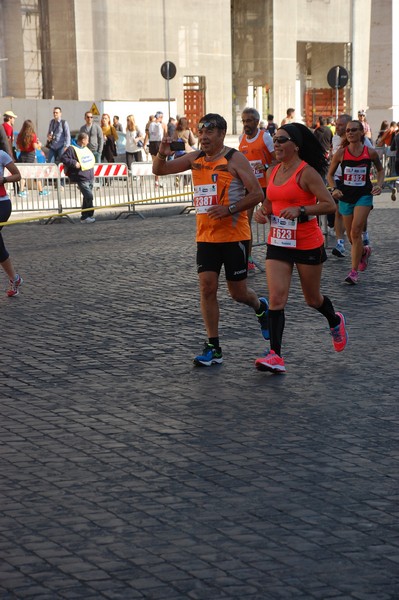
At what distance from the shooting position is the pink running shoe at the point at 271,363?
7.70 m

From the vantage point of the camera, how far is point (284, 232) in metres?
7.73

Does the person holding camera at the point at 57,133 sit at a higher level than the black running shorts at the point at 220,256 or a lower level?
higher

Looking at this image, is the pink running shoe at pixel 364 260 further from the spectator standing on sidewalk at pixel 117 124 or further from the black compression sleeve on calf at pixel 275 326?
the spectator standing on sidewalk at pixel 117 124

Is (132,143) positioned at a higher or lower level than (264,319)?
higher

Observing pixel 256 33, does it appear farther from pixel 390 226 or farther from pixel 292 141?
pixel 292 141

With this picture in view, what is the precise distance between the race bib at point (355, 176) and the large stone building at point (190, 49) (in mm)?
25542

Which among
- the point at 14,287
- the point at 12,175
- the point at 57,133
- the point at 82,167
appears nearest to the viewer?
the point at 12,175

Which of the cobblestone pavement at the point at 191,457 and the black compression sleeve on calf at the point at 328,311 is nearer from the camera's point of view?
the cobblestone pavement at the point at 191,457

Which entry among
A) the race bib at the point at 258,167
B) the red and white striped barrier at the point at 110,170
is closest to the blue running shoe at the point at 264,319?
the race bib at the point at 258,167

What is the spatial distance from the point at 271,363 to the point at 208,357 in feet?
1.74

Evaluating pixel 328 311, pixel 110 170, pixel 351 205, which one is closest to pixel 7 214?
pixel 351 205

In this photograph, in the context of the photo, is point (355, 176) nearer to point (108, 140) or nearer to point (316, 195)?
point (316, 195)

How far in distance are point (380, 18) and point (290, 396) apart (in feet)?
103

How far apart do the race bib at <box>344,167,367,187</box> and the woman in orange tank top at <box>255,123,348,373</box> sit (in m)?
4.20
